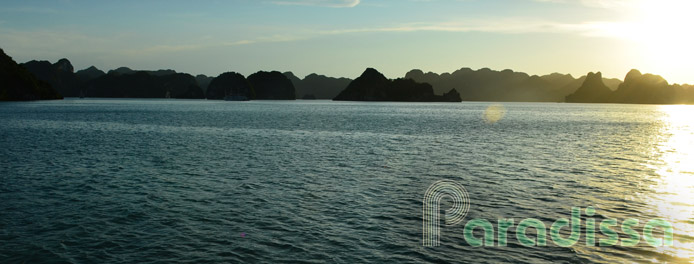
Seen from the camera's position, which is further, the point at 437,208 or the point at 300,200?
the point at 300,200

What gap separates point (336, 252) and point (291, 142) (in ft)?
152

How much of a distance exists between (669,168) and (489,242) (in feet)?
117

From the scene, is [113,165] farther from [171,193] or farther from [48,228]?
[48,228]

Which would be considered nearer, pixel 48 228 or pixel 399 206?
pixel 48 228

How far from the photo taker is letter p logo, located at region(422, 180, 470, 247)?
20.4m

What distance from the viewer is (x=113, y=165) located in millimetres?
39969

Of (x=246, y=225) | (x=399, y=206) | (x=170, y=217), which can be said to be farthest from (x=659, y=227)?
(x=170, y=217)

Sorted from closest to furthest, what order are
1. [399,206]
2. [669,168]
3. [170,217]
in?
[170,217] → [399,206] → [669,168]

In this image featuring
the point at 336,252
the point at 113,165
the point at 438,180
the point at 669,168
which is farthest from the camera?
the point at 669,168

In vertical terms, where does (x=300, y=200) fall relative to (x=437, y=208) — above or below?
above

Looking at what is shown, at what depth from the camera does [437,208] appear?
25656mm

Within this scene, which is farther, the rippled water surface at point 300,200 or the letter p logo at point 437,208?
the letter p logo at point 437,208

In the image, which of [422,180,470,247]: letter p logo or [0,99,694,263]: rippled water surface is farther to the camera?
[422,180,470,247]: letter p logo

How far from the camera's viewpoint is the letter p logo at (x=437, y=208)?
20386mm
